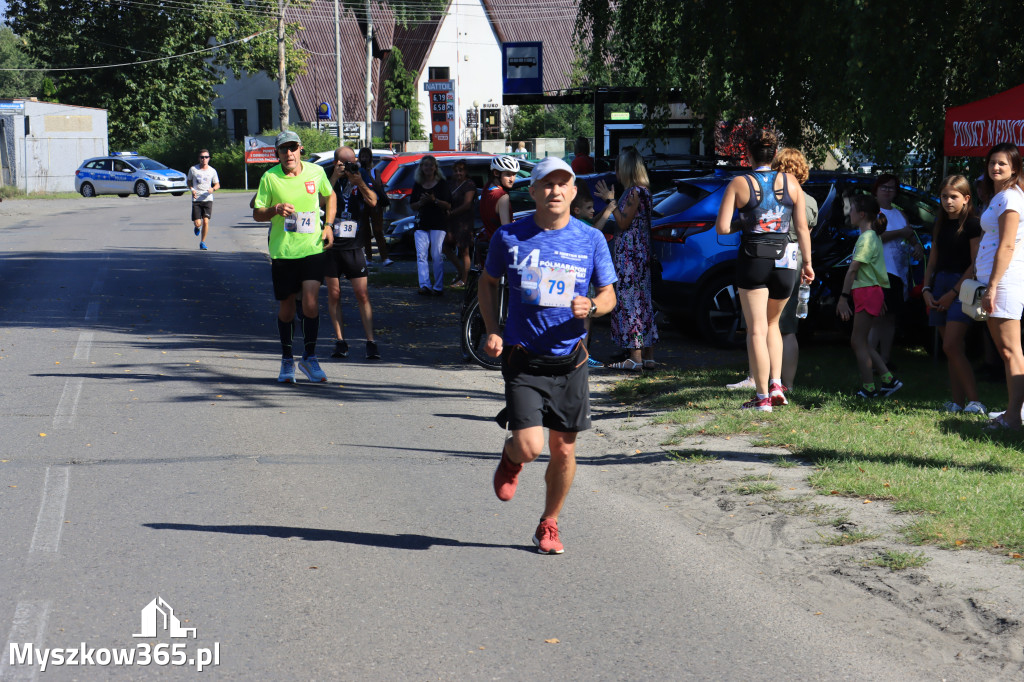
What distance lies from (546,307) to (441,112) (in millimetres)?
35181

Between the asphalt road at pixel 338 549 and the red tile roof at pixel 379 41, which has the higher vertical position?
the red tile roof at pixel 379 41

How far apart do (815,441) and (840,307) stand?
7.59 feet

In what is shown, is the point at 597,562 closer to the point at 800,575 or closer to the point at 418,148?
the point at 800,575

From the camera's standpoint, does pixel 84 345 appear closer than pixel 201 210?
Yes

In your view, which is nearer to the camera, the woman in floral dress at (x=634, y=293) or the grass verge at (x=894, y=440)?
the grass verge at (x=894, y=440)

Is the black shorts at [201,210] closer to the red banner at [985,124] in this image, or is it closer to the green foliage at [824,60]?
the green foliage at [824,60]

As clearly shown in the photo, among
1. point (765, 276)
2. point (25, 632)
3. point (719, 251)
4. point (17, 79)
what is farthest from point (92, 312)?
point (17, 79)

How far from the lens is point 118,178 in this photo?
48.2 m

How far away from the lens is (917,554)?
5410mm

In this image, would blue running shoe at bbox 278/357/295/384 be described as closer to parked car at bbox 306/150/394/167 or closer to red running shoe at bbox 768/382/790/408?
Answer: red running shoe at bbox 768/382/790/408

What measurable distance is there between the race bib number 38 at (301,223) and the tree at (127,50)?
56515 mm

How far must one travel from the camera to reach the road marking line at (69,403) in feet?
27.7

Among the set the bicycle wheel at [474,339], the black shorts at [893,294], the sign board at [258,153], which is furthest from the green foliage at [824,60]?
the sign board at [258,153]

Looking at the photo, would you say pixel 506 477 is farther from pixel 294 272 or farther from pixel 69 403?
pixel 69 403
